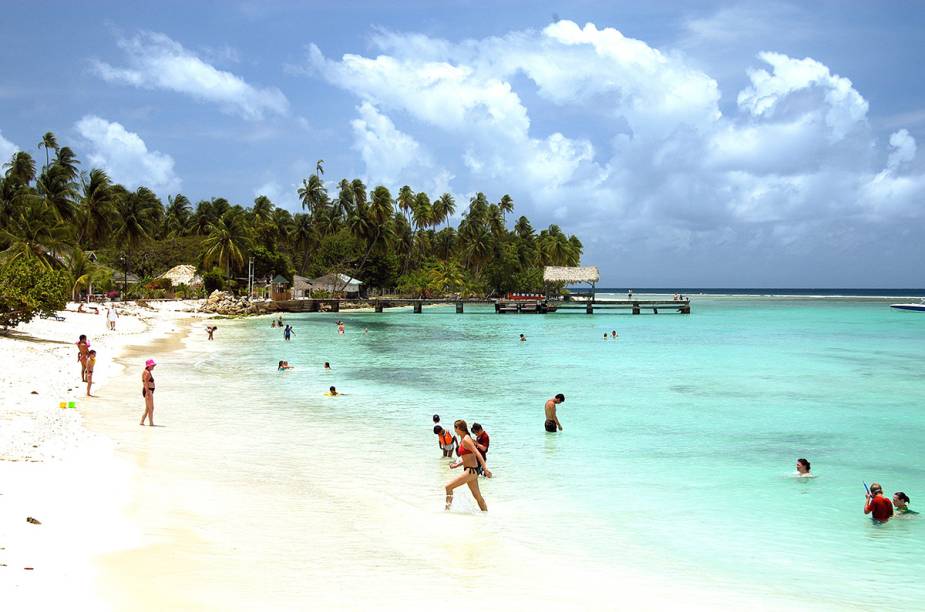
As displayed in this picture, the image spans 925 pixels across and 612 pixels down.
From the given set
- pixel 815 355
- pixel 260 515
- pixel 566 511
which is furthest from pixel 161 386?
pixel 815 355

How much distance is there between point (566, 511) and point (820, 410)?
15.5 m

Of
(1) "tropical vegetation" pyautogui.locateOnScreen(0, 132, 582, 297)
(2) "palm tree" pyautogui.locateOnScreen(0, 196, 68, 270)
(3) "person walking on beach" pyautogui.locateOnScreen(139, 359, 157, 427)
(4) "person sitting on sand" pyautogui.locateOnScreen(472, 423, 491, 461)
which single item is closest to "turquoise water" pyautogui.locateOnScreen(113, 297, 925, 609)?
(4) "person sitting on sand" pyautogui.locateOnScreen(472, 423, 491, 461)

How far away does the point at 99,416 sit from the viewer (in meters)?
18.8

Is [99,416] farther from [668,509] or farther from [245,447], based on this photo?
[668,509]

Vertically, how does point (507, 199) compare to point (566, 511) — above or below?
above

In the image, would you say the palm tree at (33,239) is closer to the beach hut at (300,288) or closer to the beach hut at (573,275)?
the beach hut at (300,288)

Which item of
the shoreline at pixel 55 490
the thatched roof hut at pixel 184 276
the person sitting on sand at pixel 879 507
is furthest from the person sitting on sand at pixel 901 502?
the thatched roof hut at pixel 184 276

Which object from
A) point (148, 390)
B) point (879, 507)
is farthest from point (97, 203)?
point (879, 507)

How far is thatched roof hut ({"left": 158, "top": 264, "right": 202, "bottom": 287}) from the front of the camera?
9053 centimetres

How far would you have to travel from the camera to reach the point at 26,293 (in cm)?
3297

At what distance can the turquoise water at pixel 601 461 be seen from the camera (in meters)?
10.3

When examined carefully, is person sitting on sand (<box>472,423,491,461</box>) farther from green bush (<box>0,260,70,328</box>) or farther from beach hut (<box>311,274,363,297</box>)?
beach hut (<box>311,274,363,297</box>)

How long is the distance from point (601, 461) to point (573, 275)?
8143 centimetres

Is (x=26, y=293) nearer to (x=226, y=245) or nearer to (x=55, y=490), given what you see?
(x=55, y=490)
